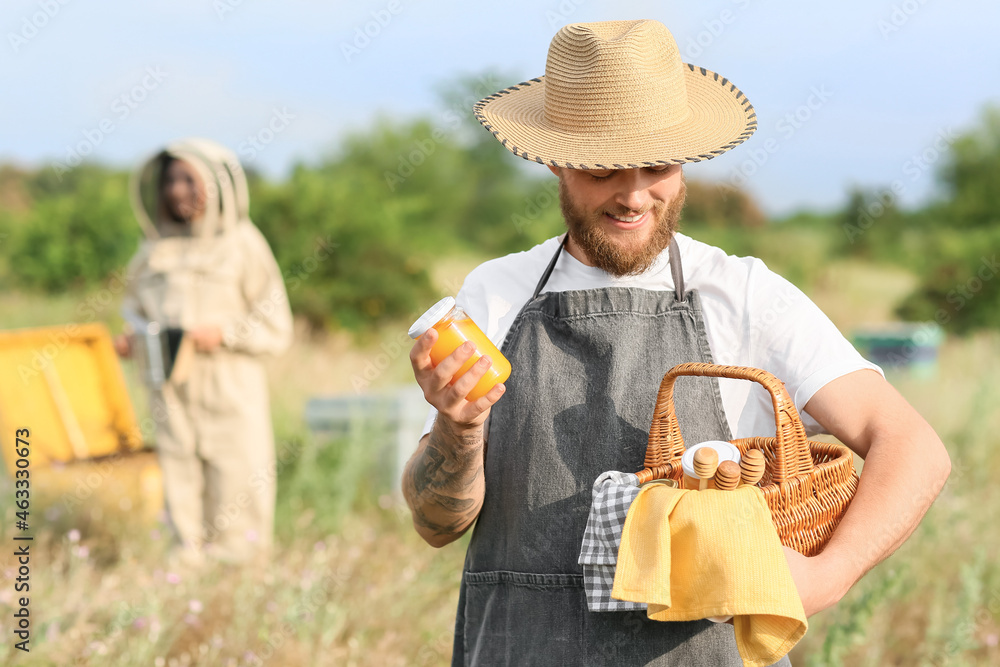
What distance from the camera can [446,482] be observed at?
1.54 m

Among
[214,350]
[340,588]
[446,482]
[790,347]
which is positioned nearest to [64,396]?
[214,350]

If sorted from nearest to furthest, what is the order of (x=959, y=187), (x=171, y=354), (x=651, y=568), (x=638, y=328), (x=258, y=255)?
1. (x=651, y=568)
2. (x=638, y=328)
3. (x=171, y=354)
4. (x=258, y=255)
5. (x=959, y=187)

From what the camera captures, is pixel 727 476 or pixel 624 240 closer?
pixel 727 476

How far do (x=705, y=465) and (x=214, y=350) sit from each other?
3340 millimetres

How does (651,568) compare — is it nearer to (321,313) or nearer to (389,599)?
(389,599)

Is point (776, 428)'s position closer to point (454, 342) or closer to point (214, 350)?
point (454, 342)

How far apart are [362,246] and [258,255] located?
5.07m

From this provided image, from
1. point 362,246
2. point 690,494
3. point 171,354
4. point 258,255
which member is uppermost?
point 690,494

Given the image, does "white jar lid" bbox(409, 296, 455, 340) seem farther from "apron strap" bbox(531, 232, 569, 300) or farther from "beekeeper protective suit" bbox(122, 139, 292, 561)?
"beekeeper protective suit" bbox(122, 139, 292, 561)

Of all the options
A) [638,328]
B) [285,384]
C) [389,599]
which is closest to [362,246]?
[285,384]

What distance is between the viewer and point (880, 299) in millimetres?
11828

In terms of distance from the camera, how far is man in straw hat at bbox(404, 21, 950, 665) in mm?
1474

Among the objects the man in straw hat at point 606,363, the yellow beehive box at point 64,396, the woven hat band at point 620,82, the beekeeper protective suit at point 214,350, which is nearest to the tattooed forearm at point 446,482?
the man in straw hat at point 606,363

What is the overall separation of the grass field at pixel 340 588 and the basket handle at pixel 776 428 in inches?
57.3
